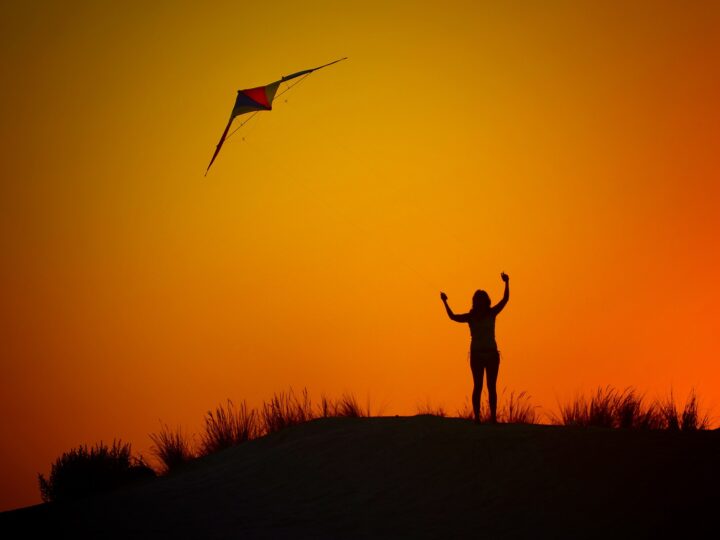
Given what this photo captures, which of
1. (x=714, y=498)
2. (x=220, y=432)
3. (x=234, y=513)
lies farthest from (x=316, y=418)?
(x=714, y=498)

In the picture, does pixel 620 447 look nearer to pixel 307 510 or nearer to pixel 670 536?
pixel 670 536

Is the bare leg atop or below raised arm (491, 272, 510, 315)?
below

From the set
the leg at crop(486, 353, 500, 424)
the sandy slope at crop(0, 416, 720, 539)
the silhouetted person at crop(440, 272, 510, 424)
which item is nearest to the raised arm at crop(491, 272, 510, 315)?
the silhouetted person at crop(440, 272, 510, 424)

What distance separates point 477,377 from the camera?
14.7m

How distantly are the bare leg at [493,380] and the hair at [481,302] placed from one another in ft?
2.22

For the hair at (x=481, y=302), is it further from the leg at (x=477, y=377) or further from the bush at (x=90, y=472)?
the bush at (x=90, y=472)

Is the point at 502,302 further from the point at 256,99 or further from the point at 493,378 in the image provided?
the point at 256,99

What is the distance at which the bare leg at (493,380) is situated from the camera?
14562 millimetres

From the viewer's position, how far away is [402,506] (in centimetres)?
Result: 1205

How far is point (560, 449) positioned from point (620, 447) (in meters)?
0.72

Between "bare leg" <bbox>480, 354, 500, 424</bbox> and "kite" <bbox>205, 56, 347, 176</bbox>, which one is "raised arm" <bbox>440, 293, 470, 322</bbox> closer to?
"bare leg" <bbox>480, 354, 500, 424</bbox>

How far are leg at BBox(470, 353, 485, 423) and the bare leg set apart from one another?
0.13 metres

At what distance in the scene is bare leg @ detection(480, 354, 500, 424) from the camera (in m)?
14.6

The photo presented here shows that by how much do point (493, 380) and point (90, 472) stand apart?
7696 mm
